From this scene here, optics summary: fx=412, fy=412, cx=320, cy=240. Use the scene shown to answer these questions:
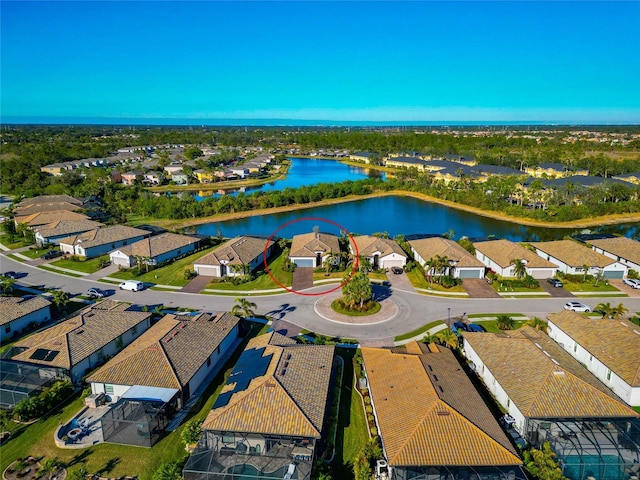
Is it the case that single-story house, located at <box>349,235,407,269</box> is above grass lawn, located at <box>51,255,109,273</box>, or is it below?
above

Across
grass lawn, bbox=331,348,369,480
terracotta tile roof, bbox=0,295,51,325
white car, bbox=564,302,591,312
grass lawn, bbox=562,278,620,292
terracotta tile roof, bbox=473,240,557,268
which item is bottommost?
grass lawn, bbox=331,348,369,480

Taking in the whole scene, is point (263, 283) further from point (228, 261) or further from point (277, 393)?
point (277, 393)

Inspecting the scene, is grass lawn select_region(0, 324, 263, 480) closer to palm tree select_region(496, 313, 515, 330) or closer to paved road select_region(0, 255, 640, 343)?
paved road select_region(0, 255, 640, 343)

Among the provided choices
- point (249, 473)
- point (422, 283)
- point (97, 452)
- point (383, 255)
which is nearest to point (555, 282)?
point (422, 283)

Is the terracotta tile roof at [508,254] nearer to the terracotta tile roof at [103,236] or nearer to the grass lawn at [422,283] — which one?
the grass lawn at [422,283]

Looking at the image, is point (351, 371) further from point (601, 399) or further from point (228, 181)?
point (228, 181)

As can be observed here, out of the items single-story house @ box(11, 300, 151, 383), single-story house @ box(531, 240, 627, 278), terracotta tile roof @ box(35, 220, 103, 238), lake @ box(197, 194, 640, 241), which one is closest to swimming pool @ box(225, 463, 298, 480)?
single-story house @ box(11, 300, 151, 383)

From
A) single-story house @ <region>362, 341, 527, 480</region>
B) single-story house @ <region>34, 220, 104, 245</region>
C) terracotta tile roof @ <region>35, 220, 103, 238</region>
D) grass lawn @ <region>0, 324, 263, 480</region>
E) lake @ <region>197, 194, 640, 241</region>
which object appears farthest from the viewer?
lake @ <region>197, 194, 640, 241</region>

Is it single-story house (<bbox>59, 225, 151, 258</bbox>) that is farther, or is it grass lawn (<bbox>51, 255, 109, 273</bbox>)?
single-story house (<bbox>59, 225, 151, 258</bbox>)
